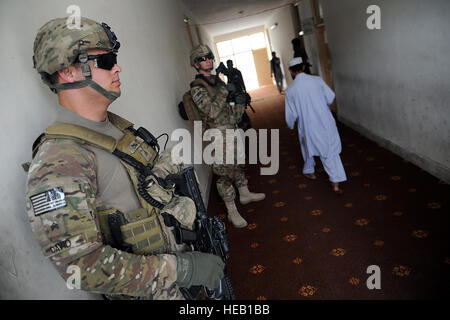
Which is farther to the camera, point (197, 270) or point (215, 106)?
point (215, 106)

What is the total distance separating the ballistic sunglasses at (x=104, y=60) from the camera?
926mm

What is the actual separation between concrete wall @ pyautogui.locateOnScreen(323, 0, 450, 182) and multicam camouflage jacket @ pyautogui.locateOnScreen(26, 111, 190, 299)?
7.88ft

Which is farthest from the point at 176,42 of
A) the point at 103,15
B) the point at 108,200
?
the point at 108,200

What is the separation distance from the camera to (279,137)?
509cm

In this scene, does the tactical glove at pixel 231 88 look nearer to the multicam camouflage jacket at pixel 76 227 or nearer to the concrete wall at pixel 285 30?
the multicam camouflage jacket at pixel 76 227

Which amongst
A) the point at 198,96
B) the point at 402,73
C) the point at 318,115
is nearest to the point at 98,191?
the point at 198,96

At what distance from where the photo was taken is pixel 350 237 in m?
2.13

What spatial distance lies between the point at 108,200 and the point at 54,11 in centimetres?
89

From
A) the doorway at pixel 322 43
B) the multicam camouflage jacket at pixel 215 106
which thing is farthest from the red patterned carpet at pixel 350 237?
the doorway at pixel 322 43

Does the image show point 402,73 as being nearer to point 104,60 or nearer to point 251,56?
point 104,60

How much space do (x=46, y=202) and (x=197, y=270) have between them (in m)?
0.46

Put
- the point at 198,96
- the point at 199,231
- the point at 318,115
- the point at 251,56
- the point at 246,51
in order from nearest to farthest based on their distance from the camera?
the point at 199,231
the point at 198,96
the point at 318,115
the point at 251,56
the point at 246,51

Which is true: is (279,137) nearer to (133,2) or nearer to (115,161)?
(133,2)

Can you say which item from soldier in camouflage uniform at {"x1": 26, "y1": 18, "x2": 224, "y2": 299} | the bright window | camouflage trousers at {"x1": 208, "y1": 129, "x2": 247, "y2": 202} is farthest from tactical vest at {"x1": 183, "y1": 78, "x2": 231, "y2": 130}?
the bright window
